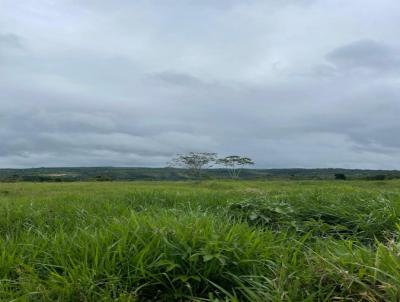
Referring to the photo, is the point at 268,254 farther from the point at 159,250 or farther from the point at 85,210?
the point at 85,210

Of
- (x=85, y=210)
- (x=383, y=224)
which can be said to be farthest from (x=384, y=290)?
(x=85, y=210)

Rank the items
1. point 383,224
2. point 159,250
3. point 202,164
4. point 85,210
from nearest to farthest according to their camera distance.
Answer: point 159,250, point 383,224, point 85,210, point 202,164

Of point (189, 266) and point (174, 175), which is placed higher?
point (174, 175)

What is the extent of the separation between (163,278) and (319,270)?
1141mm

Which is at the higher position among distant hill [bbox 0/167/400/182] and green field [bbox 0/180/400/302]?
distant hill [bbox 0/167/400/182]

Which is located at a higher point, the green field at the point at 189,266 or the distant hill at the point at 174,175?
the distant hill at the point at 174,175

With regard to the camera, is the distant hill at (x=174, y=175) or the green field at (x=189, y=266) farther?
the distant hill at (x=174, y=175)

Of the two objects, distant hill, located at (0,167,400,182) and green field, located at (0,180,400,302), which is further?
distant hill, located at (0,167,400,182)

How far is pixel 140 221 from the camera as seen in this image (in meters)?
4.27

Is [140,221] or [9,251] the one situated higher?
[140,221]

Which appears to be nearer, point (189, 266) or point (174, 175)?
point (189, 266)

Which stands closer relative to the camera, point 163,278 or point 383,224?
point 163,278

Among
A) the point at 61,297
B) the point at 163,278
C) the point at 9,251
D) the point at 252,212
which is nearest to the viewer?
the point at 61,297

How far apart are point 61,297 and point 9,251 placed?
1.28 meters
